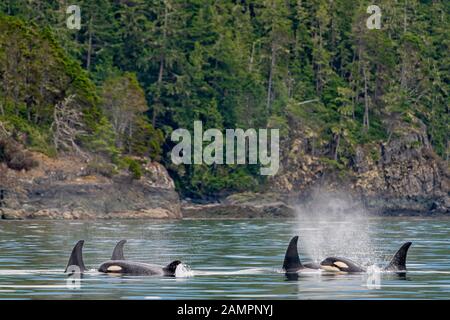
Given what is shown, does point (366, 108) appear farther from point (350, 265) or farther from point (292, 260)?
point (292, 260)

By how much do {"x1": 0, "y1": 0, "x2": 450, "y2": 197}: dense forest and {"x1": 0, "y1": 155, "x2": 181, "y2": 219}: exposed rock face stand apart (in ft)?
4.72

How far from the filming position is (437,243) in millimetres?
62406

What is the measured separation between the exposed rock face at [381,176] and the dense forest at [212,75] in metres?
1.53

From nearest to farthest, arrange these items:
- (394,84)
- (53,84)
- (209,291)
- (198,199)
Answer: (209,291) < (53,84) < (198,199) < (394,84)

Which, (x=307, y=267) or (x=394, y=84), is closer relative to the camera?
(x=307, y=267)

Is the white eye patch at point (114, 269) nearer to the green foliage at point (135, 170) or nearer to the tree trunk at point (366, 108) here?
the green foliage at point (135, 170)

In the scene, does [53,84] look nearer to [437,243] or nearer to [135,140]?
[135,140]

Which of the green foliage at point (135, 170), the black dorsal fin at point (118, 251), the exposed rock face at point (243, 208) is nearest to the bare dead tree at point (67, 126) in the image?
the green foliage at point (135, 170)

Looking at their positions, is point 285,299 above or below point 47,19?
below

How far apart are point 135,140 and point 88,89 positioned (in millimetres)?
5884

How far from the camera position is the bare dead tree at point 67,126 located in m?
112

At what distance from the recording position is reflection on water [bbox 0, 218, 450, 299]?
114 ft
